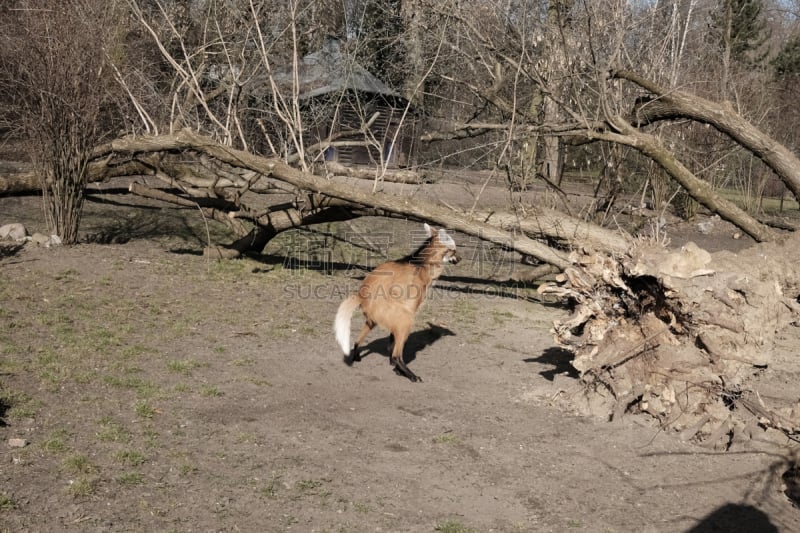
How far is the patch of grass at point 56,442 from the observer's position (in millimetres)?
4363

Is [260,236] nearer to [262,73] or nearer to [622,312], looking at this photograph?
[262,73]

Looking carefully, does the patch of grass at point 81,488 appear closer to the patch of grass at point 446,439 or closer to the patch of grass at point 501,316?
the patch of grass at point 446,439

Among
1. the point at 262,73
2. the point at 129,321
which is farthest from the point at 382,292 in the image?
the point at 262,73

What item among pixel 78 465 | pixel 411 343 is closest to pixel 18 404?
pixel 78 465

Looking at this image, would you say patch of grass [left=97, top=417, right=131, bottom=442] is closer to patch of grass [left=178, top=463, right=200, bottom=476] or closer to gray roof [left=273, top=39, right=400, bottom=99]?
patch of grass [left=178, top=463, right=200, bottom=476]

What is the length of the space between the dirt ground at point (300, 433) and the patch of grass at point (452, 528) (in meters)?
0.01

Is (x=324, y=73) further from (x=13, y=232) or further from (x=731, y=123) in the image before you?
(x=731, y=123)

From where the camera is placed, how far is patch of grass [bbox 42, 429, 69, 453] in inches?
172

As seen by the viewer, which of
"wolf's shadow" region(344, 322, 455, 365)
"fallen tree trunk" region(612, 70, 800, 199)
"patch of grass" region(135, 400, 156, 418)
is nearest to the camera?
"patch of grass" region(135, 400, 156, 418)

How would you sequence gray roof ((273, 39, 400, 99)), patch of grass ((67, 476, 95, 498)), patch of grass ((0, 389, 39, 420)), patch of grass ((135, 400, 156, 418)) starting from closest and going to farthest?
patch of grass ((67, 476, 95, 498)), patch of grass ((0, 389, 39, 420)), patch of grass ((135, 400, 156, 418)), gray roof ((273, 39, 400, 99))

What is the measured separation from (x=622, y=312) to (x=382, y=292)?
6.93 ft

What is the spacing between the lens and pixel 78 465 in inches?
165

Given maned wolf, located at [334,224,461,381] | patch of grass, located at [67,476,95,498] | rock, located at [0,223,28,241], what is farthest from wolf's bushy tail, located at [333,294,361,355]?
rock, located at [0,223,28,241]

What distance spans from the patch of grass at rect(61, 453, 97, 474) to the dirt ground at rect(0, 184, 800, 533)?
A: 0.01 meters
